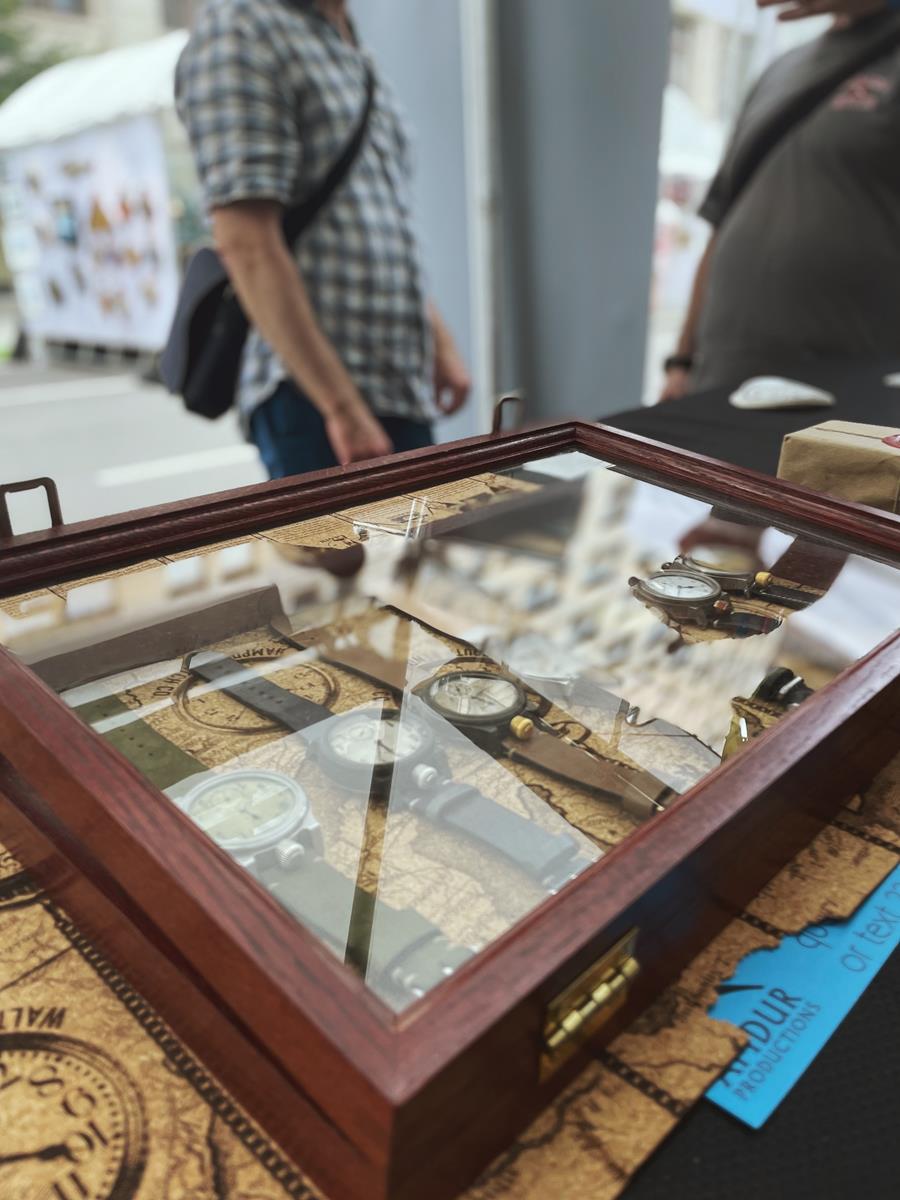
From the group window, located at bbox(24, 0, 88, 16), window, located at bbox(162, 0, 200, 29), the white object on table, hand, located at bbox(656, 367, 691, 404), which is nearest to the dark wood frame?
the white object on table

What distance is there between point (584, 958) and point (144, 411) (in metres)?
4.58

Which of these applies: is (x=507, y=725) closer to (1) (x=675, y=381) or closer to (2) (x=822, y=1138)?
(2) (x=822, y=1138)

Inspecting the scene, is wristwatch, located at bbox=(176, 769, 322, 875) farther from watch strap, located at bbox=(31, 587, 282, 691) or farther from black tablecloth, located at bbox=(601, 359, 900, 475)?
black tablecloth, located at bbox=(601, 359, 900, 475)

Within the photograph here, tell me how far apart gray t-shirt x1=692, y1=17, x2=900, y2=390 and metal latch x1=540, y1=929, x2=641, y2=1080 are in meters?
1.54

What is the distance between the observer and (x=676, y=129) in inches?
139

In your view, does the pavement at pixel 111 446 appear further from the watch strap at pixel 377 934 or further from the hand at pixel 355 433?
the watch strap at pixel 377 934

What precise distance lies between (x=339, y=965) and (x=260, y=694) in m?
0.24

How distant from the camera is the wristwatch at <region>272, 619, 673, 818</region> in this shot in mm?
443

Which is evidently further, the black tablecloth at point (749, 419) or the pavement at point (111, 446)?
the pavement at point (111, 446)

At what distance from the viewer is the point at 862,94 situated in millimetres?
1523

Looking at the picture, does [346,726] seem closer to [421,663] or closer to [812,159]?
[421,663]

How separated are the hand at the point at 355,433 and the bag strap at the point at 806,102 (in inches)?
39.0

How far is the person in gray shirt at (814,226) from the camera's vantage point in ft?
5.04

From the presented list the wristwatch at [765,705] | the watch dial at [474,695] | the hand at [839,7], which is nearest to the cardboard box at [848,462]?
the wristwatch at [765,705]
